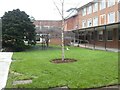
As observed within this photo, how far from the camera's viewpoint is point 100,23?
37.7 meters

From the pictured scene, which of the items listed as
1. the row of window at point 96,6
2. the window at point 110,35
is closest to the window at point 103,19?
the row of window at point 96,6

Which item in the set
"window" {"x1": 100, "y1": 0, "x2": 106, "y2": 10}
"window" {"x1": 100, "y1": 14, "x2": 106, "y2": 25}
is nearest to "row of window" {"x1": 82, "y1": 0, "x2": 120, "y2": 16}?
"window" {"x1": 100, "y1": 0, "x2": 106, "y2": 10}

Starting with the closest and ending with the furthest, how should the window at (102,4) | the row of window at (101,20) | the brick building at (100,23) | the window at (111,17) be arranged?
the brick building at (100,23) → the window at (111,17) → the row of window at (101,20) → the window at (102,4)

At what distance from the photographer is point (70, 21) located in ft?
181

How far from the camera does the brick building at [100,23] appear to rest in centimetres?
3146

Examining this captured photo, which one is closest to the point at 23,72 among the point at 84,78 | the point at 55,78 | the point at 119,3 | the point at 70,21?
the point at 55,78

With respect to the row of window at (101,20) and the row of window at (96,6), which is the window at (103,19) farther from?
the row of window at (96,6)

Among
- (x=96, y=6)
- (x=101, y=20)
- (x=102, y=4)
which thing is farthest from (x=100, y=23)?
(x=96, y=6)

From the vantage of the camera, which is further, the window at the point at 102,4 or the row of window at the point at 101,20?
the window at the point at 102,4

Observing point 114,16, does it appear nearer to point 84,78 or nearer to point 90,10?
point 90,10

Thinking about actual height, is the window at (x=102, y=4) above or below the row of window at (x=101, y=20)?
above

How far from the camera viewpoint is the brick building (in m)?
31.5

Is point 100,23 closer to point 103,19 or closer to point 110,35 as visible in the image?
point 103,19

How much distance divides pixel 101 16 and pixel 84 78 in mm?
28643
